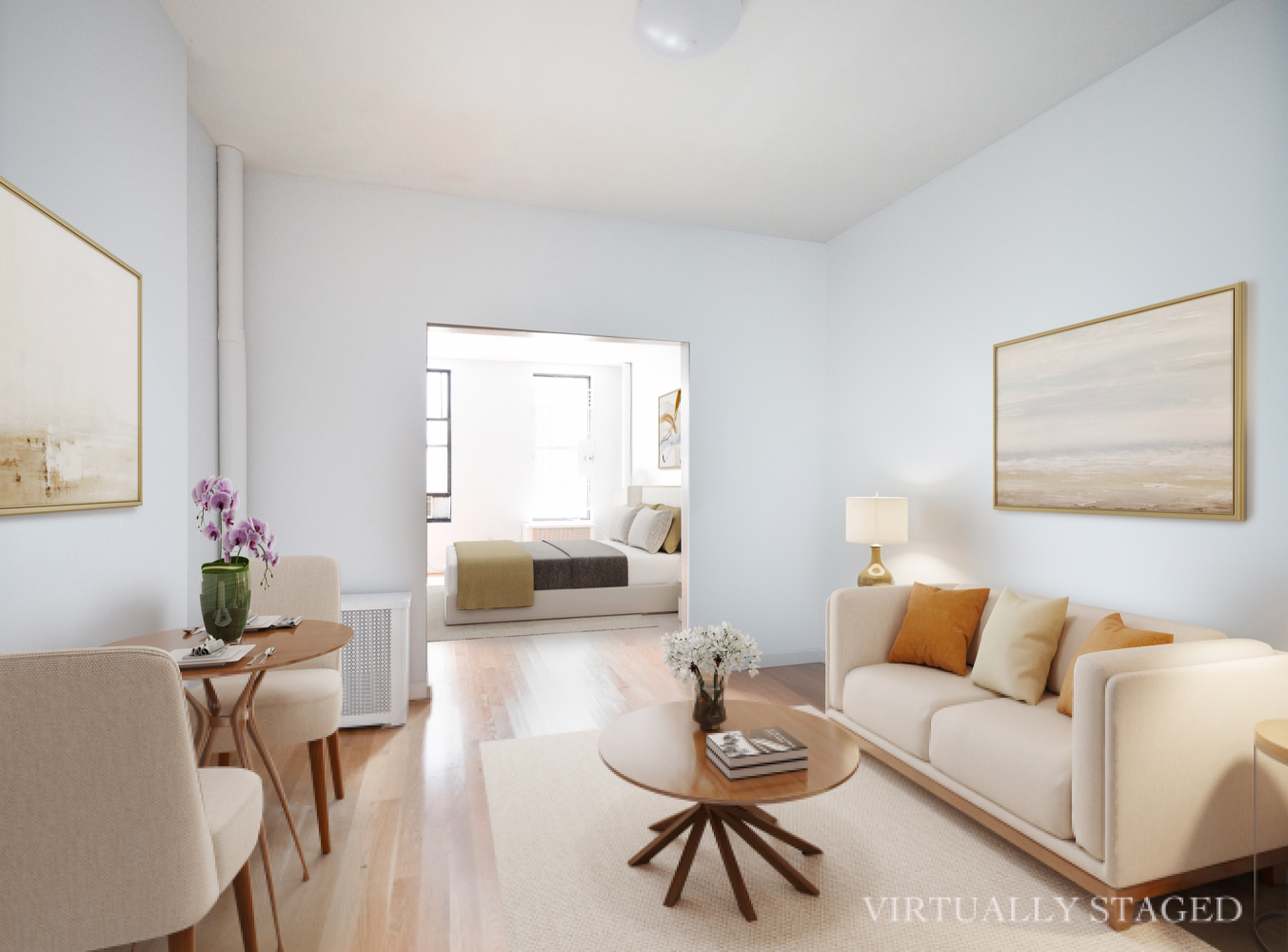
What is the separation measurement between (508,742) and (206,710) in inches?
54.5

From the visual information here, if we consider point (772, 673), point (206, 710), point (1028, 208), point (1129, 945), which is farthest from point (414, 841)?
point (1028, 208)

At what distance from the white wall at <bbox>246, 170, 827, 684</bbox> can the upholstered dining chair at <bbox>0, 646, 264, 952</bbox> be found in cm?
260

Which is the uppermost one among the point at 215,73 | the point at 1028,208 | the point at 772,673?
the point at 215,73

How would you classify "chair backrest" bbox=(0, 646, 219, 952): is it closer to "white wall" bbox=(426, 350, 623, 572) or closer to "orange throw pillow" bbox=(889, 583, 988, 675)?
"orange throw pillow" bbox=(889, 583, 988, 675)

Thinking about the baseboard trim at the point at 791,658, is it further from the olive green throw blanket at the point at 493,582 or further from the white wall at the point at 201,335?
the white wall at the point at 201,335

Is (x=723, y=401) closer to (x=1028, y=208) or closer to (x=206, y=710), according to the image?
(x=1028, y=208)

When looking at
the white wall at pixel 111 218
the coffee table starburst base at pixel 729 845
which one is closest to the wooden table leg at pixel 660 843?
the coffee table starburst base at pixel 729 845

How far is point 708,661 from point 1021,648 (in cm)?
129

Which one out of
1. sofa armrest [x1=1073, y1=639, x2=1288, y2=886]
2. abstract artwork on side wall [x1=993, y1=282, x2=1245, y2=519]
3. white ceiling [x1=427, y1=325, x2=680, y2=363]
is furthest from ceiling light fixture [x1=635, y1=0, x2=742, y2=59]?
white ceiling [x1=427, y1=325, x2=680, y2=363]

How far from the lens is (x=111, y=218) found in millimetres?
2066

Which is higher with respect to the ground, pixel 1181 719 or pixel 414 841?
pixel 1181 719

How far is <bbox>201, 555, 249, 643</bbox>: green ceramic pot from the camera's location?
2.04 meters

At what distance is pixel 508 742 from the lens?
126 inches

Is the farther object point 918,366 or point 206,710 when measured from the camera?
point 918,366
